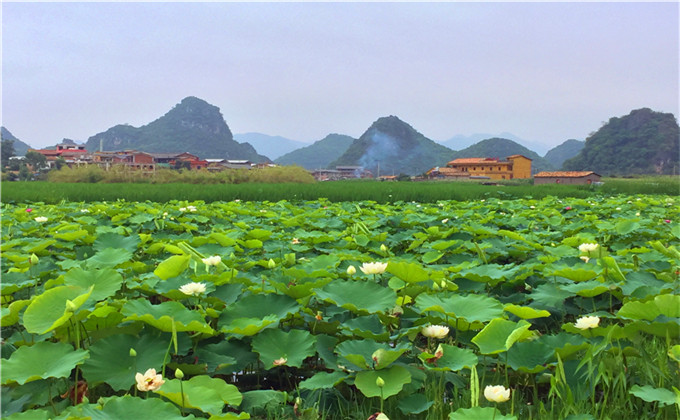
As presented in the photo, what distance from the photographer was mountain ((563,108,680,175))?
178ft

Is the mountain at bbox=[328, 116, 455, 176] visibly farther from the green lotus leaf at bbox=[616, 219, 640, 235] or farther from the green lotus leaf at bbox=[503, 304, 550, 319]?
the green lotus leaf at bbox=[503, 304, 550, 319]

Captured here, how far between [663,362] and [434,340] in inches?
29.9

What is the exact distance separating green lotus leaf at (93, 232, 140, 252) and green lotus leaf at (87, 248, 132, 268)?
32 cm

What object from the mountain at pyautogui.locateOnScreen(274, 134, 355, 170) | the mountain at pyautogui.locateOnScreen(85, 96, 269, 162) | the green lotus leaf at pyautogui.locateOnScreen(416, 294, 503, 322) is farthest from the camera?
the mountain at pyautogui.locateOnScreen(274, 134, 355, 170)

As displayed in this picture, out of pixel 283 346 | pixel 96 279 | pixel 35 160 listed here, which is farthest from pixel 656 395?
pixel 35 160

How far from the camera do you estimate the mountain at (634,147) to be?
5419cm

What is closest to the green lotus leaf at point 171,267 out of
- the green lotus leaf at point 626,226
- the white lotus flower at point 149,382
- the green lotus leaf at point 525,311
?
the white lotus flower at point 149,382

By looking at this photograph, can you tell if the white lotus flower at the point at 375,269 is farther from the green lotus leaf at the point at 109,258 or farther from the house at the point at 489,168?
the house at the point at 489,168

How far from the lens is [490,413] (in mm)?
980

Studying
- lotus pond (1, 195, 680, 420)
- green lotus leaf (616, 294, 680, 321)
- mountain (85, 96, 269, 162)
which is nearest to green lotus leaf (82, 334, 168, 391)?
lotus pond (1, 195, 680, 420)

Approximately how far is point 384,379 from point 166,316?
608mm

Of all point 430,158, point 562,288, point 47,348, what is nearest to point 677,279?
point 562,288

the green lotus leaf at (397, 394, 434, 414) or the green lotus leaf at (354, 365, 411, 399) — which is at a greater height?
the green lotus leaf at (354, 365, 411, 399)

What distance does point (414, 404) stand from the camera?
115 centimetres
